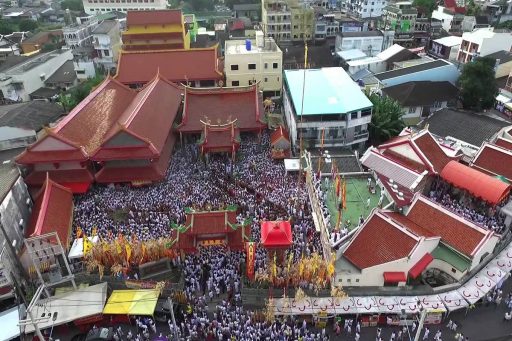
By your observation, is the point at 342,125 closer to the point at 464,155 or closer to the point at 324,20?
the point at 464,155

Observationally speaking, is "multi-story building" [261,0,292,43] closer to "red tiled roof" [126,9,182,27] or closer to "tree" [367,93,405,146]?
"red tiled roof" [126,9,182,27]

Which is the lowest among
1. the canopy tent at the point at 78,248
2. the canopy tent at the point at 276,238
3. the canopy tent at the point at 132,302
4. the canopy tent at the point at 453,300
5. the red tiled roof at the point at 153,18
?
the canopy tent at the point at 453,300

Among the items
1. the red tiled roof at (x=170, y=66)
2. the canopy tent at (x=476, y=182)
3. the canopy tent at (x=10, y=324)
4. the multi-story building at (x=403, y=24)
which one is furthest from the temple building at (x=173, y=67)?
the multi-story building at (x=403, y=24)

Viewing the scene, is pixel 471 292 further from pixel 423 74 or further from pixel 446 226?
pixel 423 74

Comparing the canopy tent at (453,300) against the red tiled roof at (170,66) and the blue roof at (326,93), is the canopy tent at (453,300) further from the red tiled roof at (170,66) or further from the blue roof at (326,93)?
the red tiled roof at (170,66)

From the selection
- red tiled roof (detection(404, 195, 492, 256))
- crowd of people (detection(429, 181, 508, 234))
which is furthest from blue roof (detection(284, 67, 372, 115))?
red tiled roof (detection(404, 195, 492, 256))

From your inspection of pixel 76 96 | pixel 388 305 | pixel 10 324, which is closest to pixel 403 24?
pixel 76 96

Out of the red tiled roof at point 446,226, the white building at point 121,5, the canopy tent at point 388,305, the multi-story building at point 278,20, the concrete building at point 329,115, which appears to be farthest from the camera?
the white building at point 121,5
